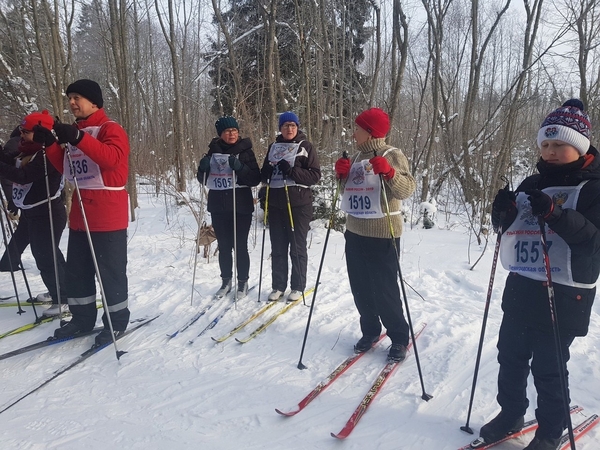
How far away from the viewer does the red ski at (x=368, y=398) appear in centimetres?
226

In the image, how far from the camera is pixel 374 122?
292 cm

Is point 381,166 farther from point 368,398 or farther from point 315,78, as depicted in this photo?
point 315,78

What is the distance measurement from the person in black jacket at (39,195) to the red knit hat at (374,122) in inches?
107

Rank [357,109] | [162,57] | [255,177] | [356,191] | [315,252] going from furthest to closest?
[162,57] → [357,109] → [315,252] → [255,177] → [356,191]

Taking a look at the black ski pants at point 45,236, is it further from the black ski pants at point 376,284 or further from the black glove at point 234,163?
the black ski pants at point 376,284

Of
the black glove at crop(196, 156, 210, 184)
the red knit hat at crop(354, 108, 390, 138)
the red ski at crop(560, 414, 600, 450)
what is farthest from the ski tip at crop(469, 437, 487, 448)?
the black glove at crop(196, 156, 210, 184)

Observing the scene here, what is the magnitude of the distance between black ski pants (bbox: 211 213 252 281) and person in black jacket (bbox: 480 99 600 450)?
274 cm

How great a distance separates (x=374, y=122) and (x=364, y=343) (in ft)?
5.70

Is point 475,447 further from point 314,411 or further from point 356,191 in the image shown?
point 356,191

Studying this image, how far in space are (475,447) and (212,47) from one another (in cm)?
1533

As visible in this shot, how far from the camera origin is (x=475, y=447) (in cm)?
211

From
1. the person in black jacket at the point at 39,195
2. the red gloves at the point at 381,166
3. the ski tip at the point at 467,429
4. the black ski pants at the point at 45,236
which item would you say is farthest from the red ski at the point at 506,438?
the black ski pants at the point at 45,236

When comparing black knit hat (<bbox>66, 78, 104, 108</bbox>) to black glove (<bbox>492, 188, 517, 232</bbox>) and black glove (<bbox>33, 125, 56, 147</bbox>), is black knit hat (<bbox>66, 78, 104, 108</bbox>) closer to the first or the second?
black glove (<bbox>33, 125, 56, 147</bbox>)

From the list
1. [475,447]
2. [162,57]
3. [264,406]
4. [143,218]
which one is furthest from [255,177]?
[162,57]
